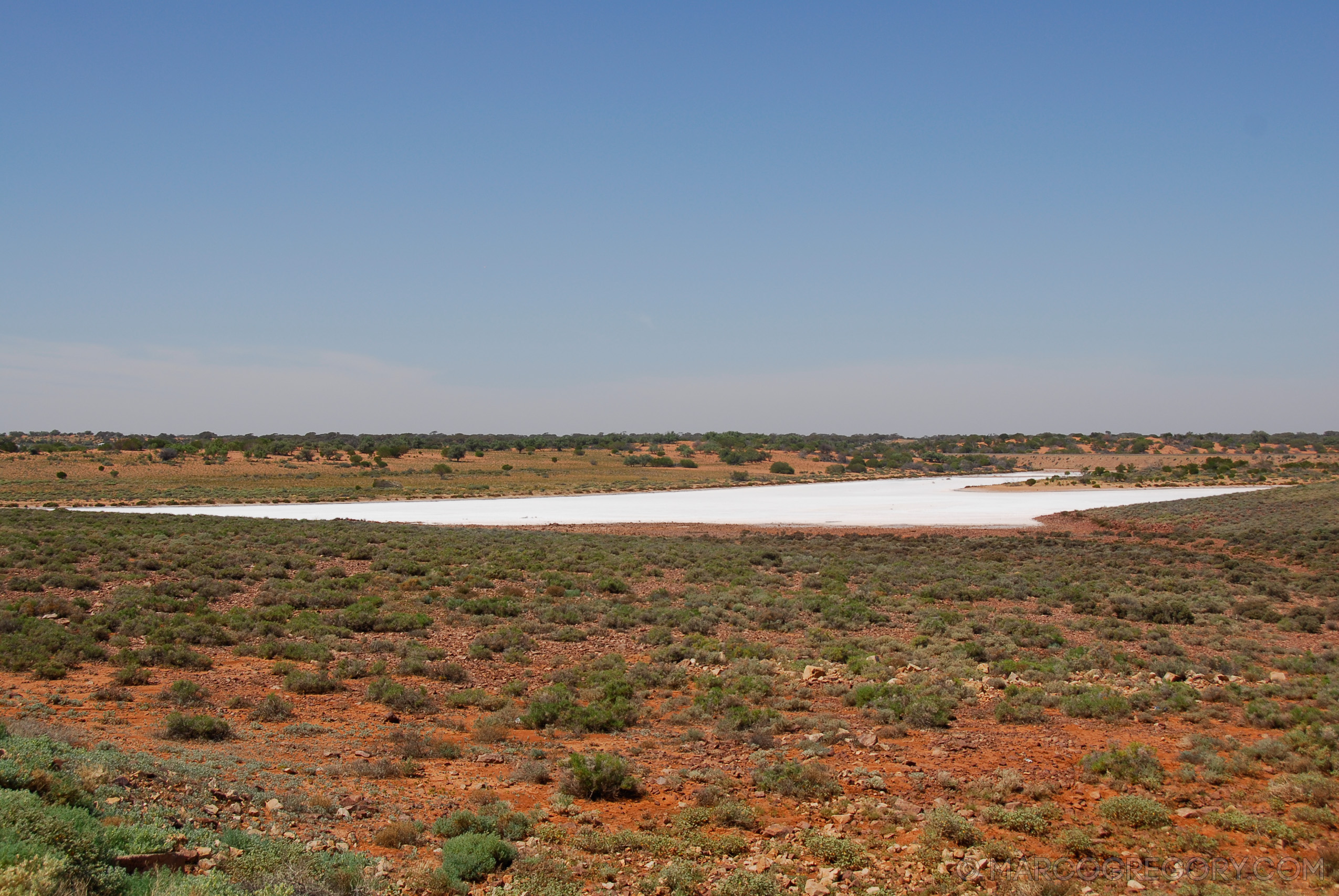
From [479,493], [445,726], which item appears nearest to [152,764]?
[445,726]

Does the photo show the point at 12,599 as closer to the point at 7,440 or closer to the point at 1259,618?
the point at 1259,618

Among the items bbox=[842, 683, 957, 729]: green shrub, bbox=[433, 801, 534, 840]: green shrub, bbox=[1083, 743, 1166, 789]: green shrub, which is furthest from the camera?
bbox=[842, 683, 957, 729]: green shrub

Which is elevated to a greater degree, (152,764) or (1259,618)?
(152,764)

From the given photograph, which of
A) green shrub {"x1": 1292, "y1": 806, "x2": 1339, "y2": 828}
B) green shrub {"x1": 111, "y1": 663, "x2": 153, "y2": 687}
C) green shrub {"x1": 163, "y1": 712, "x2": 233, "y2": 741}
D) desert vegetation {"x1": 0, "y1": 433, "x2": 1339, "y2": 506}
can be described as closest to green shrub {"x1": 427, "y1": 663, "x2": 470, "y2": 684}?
green shrub {"x1": 163, "y1": 712, "x2": 233, "y2": 741}

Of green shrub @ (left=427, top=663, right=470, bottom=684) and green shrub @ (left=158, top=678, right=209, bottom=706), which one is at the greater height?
green shrub @ (left=158, top=678, right=209, bottom=706)

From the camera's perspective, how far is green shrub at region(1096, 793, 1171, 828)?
6.70 meters

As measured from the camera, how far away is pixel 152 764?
663 centimetres

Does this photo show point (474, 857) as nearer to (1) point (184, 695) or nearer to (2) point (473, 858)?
(2) point (473, 858)

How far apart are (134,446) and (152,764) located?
98273 mm

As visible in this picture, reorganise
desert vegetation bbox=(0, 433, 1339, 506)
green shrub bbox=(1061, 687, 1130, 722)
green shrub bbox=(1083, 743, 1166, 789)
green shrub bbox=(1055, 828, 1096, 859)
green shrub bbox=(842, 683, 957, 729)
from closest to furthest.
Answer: green shrub bbox=(1055, 828, 1096, 859), green shrub bbox=(1083, 743, 1166, 789), green shrub bbox=(842, 683, 957, 729), green shrub bbox=(1061, 687, 1130, 722), desert vegetation bbox=(0, 433, 1339, 506)

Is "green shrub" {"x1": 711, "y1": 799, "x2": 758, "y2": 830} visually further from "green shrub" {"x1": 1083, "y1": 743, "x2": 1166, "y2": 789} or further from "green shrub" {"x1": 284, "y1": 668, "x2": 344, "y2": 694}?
"green shrub" {"x1": 284, "y1": 668, "x2": 344, "y2": 694}

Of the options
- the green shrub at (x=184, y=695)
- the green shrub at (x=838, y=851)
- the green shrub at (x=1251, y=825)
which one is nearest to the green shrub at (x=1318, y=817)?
the green shrub at (x=1251, y=825)

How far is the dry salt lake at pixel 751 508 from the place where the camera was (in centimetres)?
3909

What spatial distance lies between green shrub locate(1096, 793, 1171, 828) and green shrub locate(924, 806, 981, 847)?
4.07 ft
